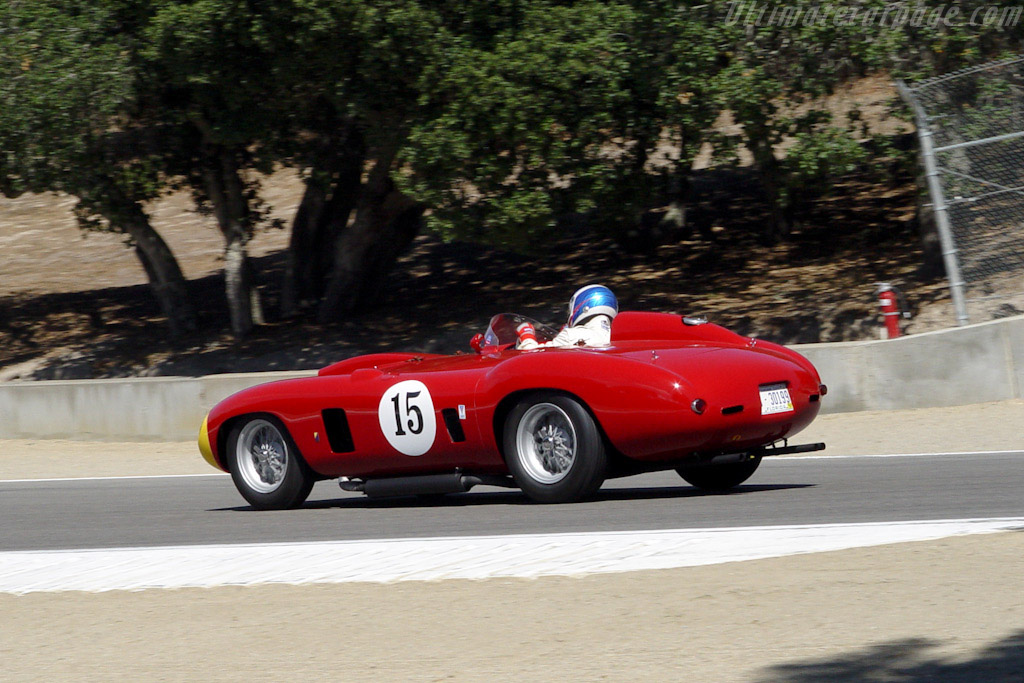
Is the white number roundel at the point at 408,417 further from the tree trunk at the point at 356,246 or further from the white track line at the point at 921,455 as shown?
the tree trunk at the point at 356,246

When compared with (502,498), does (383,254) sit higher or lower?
higher

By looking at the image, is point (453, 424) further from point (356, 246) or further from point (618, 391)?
point (356, 246)

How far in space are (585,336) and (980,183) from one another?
6.82 m

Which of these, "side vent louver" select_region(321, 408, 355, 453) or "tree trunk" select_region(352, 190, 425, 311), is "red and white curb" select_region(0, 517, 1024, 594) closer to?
"side vent louver" select_region(321, 408, 355, 453)

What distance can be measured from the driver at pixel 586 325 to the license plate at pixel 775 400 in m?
1.18

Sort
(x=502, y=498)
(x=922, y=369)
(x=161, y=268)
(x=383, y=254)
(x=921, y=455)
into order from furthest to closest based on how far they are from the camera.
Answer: (x=383, y=254), (x=161, y=268), (x=922, y=369), (x=921, y=455), (x=502, y=498)

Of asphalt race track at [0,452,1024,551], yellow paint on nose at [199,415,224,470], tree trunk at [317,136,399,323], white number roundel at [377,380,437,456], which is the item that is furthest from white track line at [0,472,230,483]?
tree trunk at [317,136,399,323]

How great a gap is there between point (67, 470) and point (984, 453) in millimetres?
8840

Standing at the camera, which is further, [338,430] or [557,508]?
[338,430]

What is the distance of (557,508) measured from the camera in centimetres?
793

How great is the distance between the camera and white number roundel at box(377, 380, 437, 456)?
830 centimetres

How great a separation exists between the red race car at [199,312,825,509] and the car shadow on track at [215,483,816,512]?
0.21 m

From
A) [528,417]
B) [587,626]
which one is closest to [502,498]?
[528,417]

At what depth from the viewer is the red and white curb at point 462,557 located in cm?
606
